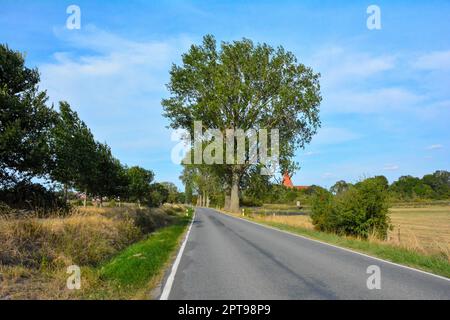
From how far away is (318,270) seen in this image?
999cm

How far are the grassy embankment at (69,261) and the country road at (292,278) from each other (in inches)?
38.3

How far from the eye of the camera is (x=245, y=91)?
43438 mm

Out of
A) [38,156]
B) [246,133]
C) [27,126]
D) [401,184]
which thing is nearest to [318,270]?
[38,156]

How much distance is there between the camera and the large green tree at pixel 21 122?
746 inches

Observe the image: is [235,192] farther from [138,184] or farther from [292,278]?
[292,278]

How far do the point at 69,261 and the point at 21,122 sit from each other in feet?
38.3

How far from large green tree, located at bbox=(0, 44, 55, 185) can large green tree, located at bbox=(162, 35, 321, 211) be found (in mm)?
22975

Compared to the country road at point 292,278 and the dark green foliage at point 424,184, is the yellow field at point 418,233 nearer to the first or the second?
the country road at point 292,278

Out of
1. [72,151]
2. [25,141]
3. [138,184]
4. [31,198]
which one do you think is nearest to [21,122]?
[25,141]

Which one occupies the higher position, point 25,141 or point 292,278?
point 25,141

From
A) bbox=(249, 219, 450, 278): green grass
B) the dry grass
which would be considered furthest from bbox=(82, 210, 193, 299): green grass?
the dry grass

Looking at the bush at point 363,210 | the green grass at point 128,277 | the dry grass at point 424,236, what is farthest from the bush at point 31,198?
the dry grass at point 424,236

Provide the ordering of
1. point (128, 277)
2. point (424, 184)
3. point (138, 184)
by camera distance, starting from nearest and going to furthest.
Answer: point (128, 277) → point (138, 184) → point (424, 184)

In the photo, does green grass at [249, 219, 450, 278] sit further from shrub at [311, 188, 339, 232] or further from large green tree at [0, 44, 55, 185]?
large green tree at [0, 44, 55, 185]
